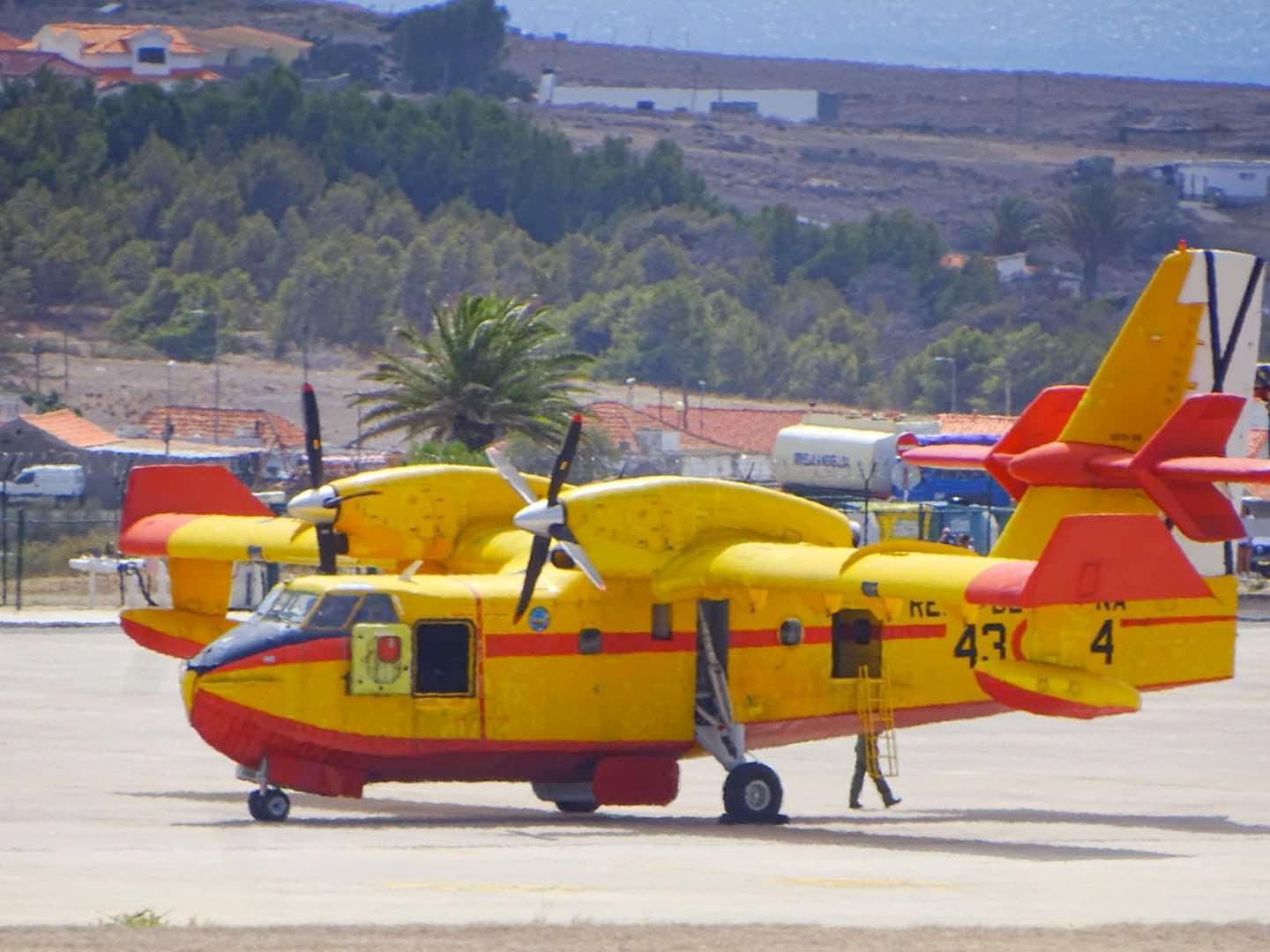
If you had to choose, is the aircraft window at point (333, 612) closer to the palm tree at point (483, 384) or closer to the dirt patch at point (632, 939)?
the dirt patch at point (632, 939)

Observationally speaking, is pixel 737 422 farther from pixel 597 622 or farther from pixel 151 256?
pixel 597 622

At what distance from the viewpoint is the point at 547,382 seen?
50719 mm

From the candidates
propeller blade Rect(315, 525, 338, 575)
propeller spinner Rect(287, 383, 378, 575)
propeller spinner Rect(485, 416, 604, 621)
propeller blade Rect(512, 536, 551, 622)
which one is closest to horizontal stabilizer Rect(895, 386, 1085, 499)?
propeller spinner Rect(485, 416, 604, 621)

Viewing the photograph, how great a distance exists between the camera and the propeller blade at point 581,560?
2173cm

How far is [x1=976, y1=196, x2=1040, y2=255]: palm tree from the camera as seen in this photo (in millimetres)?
165375

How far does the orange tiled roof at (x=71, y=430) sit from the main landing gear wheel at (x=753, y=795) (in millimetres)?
56783

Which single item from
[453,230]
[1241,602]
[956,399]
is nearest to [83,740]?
[1241,602]

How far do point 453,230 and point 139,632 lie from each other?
383 ft

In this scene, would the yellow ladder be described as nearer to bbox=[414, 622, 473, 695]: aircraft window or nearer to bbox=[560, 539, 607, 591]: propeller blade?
bbox=[560, 539, 607, 591]: propeller blade

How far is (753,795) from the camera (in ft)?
73.4

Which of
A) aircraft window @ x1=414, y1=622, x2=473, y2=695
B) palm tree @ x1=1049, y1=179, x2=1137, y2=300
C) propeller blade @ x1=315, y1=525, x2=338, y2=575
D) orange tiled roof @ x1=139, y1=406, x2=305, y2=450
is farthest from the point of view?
palm tree @ x1=1049, y1=179, x2=1137, y2=300

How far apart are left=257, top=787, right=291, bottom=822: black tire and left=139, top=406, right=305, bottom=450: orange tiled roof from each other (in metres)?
60.4

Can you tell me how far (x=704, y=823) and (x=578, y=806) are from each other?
133cm

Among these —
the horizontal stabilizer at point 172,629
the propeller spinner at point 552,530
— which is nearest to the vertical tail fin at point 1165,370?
the propeller spinner at point 552,530
